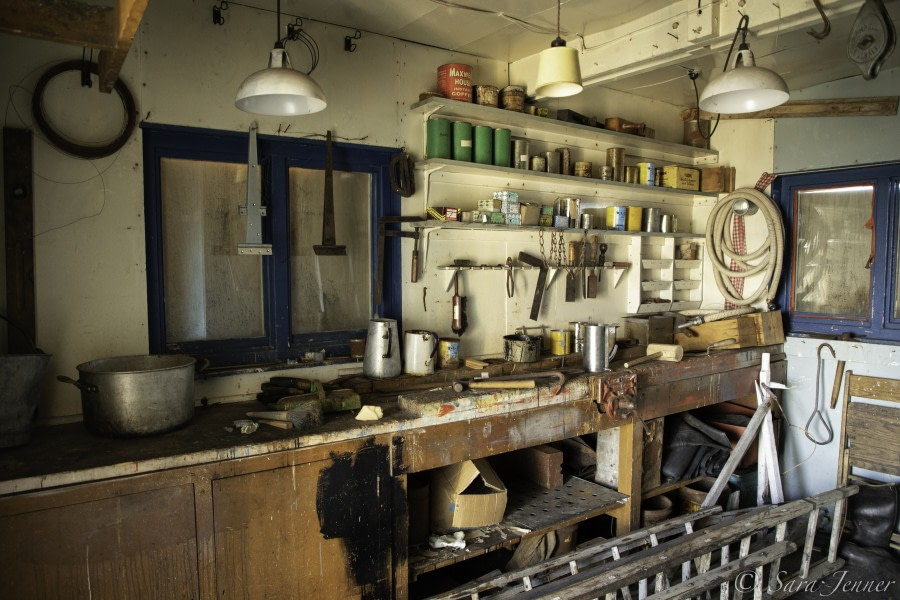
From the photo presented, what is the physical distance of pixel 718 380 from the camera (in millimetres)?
3682

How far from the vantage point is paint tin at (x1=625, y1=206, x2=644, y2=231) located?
13.5 feet

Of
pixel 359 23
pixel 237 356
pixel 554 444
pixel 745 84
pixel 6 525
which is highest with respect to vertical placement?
pixel 359 23

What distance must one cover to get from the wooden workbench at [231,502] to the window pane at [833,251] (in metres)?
2.62

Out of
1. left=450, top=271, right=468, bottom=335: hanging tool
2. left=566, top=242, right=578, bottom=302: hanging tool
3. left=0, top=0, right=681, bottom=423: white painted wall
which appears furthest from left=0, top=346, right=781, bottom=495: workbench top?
left=566, top=242, right=578, bottom=302: hanging tool

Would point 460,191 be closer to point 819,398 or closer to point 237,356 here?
point 237,356

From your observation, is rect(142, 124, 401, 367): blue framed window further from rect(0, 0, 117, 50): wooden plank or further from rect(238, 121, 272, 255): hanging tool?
rect(0, 0, 117, 50): wooden plank

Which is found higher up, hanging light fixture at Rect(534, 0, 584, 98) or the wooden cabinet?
hanging light fixture at Rect(534, 0, 584, 98)

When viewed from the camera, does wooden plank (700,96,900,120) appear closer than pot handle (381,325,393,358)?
No

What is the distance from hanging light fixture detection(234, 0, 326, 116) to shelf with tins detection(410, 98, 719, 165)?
91 cm

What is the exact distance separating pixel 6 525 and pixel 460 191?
99.0 inches

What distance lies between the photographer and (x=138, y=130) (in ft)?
8.13

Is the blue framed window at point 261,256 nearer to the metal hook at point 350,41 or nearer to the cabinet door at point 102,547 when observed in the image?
the metal hook at point 350,41

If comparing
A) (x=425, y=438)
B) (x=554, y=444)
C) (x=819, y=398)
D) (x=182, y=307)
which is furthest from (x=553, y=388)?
(x=819, y=398)

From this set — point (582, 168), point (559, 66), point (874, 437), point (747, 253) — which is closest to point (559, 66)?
point (559, 66)
